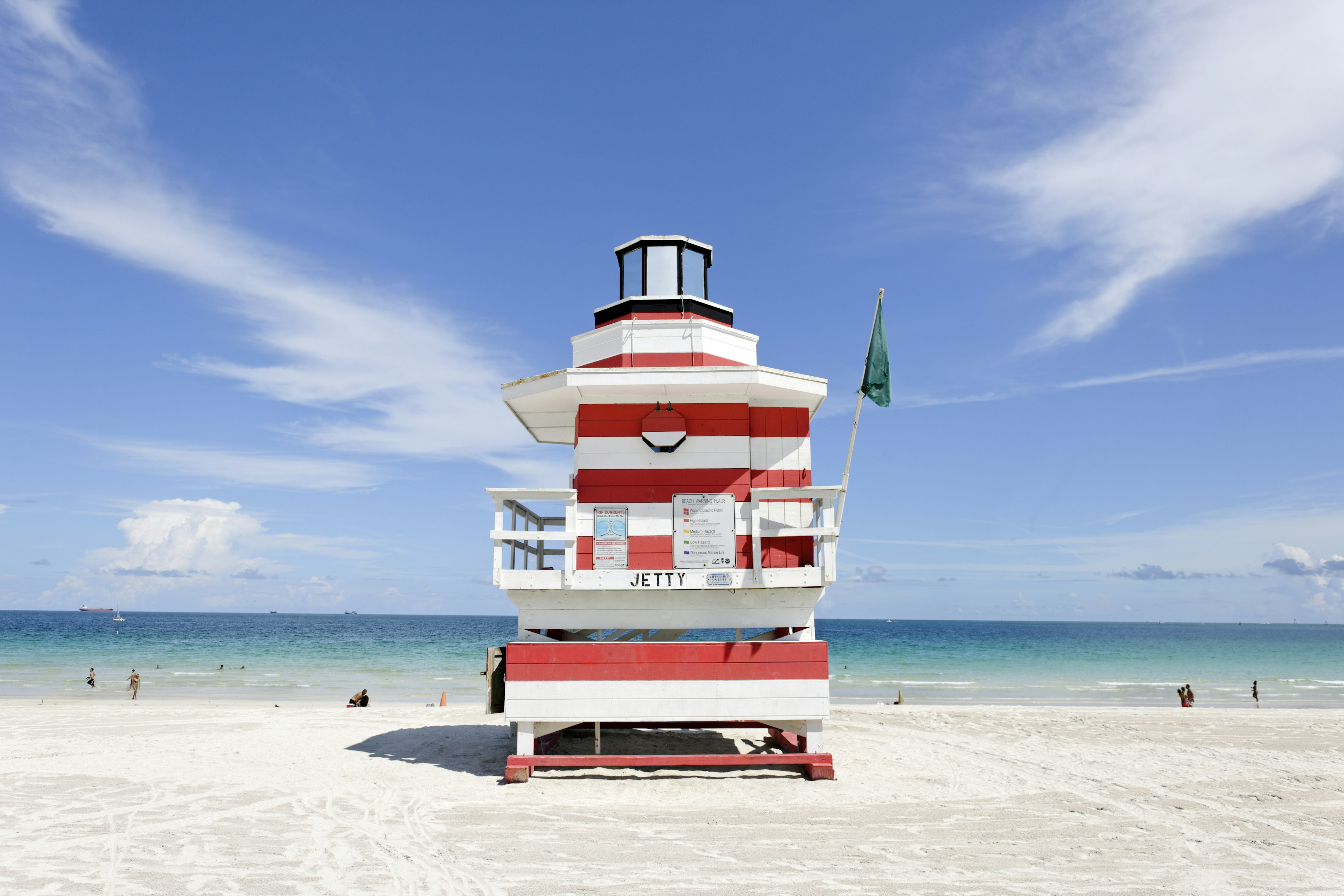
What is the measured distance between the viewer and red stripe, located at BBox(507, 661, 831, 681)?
10484 millimetres

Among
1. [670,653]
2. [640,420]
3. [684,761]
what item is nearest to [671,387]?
[640,420]

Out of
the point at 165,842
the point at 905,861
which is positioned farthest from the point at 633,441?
the point at 165,842

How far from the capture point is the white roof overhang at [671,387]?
10.9 metres

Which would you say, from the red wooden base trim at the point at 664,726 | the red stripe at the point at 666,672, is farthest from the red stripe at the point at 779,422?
the red wooden base trim at the point at 664,726

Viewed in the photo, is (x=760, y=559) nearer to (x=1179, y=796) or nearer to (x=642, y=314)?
(x=642, y=314)

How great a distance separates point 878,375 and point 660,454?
3.51 meters

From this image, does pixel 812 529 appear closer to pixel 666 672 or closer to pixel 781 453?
pixel 781 453

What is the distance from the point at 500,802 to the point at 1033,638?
119 metres

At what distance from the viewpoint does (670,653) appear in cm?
1052

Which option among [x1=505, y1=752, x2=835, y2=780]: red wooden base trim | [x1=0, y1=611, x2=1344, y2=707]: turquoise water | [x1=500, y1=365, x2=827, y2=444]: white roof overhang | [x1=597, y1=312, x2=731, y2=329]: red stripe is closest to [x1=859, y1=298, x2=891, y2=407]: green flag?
[x1=500, y1=365, x2=827, y2=444]: white roof overhang

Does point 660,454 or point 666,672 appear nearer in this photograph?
point 666,672

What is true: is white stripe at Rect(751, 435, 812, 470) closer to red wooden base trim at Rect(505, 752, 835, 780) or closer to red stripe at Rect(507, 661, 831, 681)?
red stripe at Rect(507, 661, 831, 681)

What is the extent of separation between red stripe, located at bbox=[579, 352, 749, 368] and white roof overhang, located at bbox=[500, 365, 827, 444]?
28 cm

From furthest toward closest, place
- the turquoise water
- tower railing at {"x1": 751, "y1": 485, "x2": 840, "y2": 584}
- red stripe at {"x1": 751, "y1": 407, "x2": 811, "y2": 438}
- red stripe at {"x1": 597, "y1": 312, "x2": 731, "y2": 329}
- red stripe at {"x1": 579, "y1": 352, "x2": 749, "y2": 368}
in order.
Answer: the turquoise water < red stripe at {"x1": 597, "y1": 312, "x2": 731, "y2": 329} < red stripe at {"x1": 579, "y1": 352, "x2": 749, "y2": 368} < red stripe at {"x1": 751, "y1": 407, "x2": 811, "y2": 438} < tower railing at {"x1": 751, "y1": 485, "x2": 840, "y2": 584}
